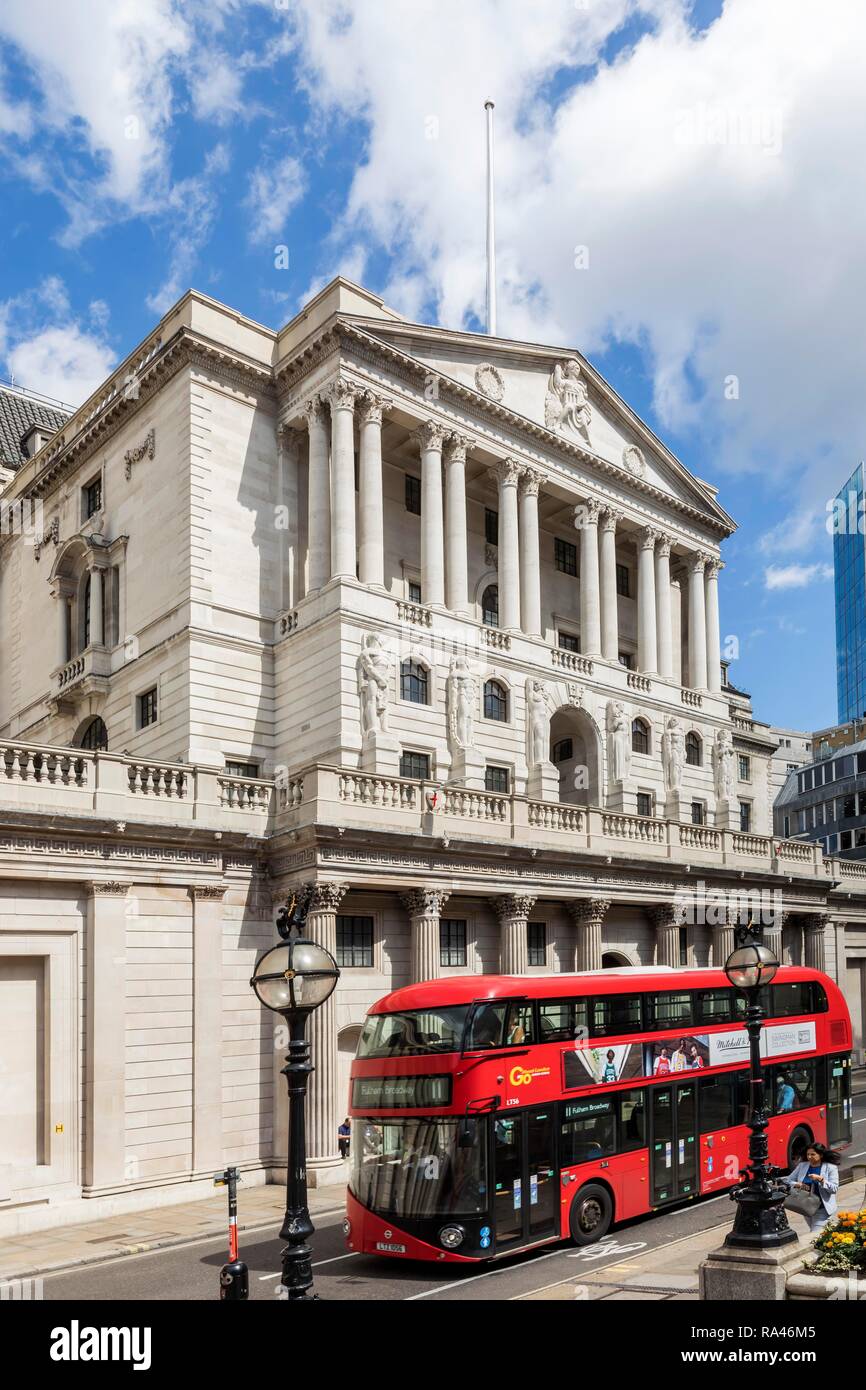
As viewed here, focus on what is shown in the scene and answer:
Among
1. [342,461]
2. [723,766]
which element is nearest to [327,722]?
[342,461]

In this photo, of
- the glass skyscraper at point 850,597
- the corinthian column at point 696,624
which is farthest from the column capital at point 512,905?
the glass skyscraper at point 850,597

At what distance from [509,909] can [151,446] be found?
19.5m

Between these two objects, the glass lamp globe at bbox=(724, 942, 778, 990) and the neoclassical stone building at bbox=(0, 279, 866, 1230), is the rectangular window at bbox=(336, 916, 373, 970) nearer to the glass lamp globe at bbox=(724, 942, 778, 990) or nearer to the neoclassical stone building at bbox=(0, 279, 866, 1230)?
the neoclassical stone building at bbox=(0, 279, 866, 1230)

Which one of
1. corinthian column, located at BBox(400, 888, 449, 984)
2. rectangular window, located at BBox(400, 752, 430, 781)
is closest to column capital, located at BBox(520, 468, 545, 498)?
rectangular window, located at BBox(400, 752, 430, 781)

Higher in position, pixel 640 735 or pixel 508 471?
pixel 508 471

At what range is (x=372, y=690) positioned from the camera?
37.9 m

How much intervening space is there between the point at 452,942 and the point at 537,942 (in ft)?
12.1

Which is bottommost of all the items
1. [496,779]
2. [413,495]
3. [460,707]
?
[496,779]

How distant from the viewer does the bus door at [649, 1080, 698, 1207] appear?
23.9 m

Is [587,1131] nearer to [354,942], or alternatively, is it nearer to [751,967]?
[751,967]

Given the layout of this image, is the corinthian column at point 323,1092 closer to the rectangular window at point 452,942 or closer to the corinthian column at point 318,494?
the rectangular window at point 452,942

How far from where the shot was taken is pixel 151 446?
42.2 metres

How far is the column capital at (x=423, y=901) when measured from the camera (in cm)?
3325
